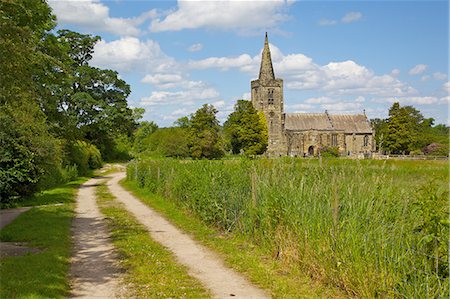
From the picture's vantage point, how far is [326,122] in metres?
80.9

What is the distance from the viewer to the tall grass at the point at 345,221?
233 inches

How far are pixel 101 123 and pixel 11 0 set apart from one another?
4194cm

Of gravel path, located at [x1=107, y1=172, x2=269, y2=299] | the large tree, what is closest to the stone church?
the large tree

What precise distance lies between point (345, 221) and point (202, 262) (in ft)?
11.4

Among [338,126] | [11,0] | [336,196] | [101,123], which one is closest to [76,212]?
[11,0]

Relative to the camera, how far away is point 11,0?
959cm

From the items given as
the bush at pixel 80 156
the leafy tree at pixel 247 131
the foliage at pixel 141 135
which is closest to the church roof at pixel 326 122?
the leafy tree at pixel 247 131

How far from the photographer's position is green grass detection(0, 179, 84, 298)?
285 inches

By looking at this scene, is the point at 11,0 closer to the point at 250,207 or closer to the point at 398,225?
the point at 250,207

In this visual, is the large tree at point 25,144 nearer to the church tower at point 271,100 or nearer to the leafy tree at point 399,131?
the church tower at point 271,100

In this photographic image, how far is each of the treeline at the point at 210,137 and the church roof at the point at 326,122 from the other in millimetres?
8405

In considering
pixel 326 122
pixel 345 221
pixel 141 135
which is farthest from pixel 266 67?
pixel 345 221

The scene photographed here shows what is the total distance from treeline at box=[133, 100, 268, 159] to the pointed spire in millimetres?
8557

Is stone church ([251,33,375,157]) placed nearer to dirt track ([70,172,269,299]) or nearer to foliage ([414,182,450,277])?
dirt track ([70,172,269,299])
